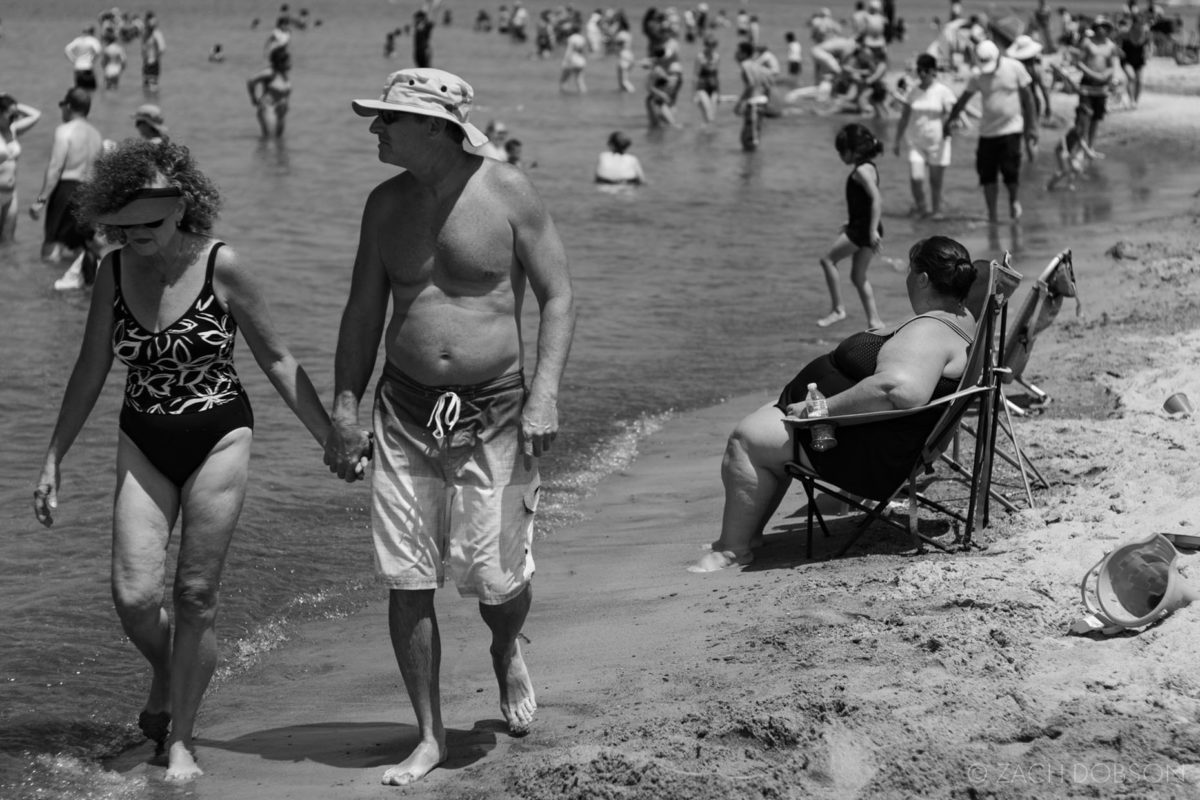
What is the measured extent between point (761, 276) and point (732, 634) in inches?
398

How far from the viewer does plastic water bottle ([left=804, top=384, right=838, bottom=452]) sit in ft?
18.4

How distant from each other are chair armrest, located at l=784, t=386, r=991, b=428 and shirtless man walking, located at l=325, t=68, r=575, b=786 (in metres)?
1.49

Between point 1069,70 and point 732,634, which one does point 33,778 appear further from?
point 1069,70

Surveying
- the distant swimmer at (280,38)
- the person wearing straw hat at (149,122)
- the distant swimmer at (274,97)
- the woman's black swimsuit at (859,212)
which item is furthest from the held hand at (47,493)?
the distant swimmer at (280,38)

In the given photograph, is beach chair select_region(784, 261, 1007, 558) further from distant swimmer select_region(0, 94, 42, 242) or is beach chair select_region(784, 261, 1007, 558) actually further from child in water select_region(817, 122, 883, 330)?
distant swimmer select_region(0, 94, 42, 242)

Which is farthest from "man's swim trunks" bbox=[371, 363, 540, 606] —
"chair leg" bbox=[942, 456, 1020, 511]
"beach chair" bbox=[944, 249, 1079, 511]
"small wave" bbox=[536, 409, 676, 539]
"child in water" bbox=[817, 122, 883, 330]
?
"child in water" bbox=[817, 122, 883, 330]

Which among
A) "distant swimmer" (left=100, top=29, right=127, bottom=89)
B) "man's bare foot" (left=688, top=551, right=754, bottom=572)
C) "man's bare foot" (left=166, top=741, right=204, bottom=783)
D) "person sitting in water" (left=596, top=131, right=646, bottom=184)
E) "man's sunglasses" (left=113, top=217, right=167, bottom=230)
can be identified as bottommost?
"distant swimmer" (left=100, top=29, right=127, bottom=89)

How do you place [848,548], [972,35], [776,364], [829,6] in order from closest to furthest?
[848,548]
[776,364]
[972,35]
[829,6]

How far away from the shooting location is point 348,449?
4.40m

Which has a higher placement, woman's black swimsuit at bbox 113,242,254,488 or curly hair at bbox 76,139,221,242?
curly hair at bbox 76,139,221,242

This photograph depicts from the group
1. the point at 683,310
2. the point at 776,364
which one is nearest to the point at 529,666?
the point at 776,364

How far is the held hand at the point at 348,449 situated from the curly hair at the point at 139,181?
0.80m

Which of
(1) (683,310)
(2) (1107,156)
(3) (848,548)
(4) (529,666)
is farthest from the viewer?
(2) (1107,156)

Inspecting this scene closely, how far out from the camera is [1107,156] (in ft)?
77.7
